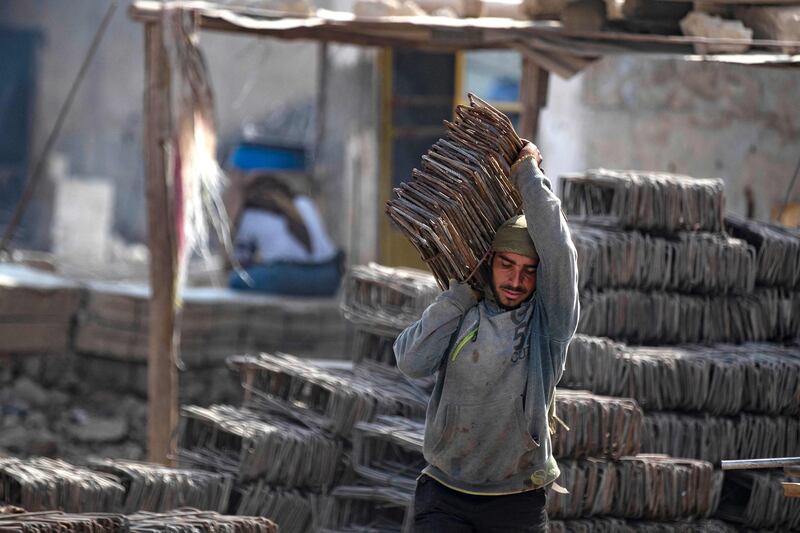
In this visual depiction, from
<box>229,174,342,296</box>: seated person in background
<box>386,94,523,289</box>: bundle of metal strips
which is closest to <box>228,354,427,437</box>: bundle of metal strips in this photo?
<box>386,94,523,289</box>: bundle of metal strips

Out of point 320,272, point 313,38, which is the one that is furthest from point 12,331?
point 313,38

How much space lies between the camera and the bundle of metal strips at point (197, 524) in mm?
4641

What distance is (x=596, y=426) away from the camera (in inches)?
211

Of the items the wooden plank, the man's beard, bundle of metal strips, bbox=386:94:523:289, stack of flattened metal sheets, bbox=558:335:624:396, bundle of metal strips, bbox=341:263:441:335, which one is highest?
bundle of metal strips, bbox=386:94:523:289

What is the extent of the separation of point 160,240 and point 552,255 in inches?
168

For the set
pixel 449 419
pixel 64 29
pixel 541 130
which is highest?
Answer: pixel 64 29

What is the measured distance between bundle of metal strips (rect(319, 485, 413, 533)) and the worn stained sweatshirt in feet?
5.59

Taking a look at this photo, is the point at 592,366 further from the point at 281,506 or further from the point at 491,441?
the point at 491,441

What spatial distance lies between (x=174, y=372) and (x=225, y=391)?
274 cm

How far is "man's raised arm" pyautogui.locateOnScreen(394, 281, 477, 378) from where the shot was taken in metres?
3.98

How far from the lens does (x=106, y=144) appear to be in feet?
52.4

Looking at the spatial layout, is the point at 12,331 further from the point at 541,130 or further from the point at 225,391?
the point at 541,130

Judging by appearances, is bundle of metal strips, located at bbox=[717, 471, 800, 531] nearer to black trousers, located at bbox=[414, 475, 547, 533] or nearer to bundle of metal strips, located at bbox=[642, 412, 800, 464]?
bundle of metal strips, located at bbox=[642, 412, 800, 464]

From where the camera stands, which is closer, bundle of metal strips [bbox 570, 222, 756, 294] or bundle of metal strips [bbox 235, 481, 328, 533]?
bundle of metal strips [bbox 235, 481, 328, 533]
